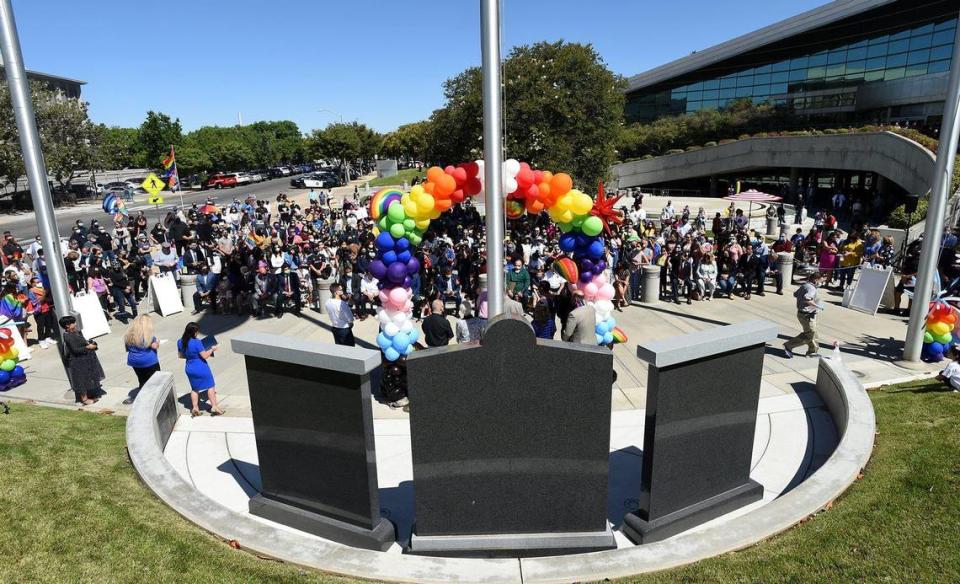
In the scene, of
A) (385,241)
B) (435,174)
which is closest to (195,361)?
(385,241)

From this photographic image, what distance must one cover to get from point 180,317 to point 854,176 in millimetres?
45280

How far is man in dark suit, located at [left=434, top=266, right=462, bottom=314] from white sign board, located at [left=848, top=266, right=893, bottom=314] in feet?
30.9

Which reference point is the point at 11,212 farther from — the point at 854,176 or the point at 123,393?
the point at 854,176

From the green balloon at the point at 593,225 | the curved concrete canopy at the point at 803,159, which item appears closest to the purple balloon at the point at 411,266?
the green balloon at the point at 593,225

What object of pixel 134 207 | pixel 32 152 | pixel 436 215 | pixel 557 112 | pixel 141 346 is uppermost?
pixel 557 112

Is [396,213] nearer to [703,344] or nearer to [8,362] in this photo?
[703,344]

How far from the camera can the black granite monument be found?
4.88m

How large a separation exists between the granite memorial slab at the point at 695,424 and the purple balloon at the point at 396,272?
5.43 metres

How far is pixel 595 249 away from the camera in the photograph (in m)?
10.6

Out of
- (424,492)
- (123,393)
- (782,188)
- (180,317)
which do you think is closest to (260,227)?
(180,317)

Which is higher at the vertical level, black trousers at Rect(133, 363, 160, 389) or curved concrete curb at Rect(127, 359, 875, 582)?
black trousers at Rect(133, 363, 160, 389)

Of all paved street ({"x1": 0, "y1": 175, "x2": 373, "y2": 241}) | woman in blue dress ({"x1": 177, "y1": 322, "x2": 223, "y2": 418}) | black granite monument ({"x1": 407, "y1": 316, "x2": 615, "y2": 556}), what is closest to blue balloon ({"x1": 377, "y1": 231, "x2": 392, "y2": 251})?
woman in blue dress ({"x1": 177, "y1": 322, "x2": 223, "y2": 418})

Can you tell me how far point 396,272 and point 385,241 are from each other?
1.80 ft

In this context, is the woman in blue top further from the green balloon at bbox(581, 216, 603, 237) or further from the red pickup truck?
the red pickup truck
